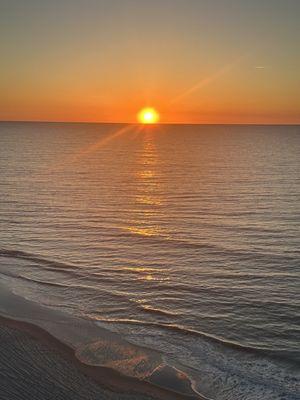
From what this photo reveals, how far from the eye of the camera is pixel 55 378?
11586 millimetres

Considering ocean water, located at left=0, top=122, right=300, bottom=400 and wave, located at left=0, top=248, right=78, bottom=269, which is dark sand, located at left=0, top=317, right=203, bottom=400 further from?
wave, located at left=0, top=248, right=78, bottom=269

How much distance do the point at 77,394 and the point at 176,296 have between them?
7304 millimetres

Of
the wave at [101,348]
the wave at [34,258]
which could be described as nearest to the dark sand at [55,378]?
the wave at [101,348]

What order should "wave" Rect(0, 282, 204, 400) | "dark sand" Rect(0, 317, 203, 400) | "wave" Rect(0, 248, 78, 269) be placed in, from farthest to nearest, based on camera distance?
"wave" Rect(0, 248, 78, 269) < "wave" Rect(0, 282, 204, 400) < "dark sand" Rect(0, 317, 203, 400)

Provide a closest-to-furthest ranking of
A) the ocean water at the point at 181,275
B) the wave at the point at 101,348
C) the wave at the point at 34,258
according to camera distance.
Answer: the wave at the point at 101,348 < the ocean water at the point at 181,275 < the wave at the point at 34,258

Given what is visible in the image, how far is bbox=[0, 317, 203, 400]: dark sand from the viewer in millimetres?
10930

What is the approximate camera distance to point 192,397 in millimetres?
11078

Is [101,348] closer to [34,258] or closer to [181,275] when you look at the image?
[181,275]

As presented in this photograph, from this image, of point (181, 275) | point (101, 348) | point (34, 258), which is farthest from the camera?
point (34, 258)

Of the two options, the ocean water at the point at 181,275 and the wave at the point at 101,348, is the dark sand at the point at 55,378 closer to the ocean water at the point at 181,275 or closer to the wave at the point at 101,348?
the wave at the point at 101,348

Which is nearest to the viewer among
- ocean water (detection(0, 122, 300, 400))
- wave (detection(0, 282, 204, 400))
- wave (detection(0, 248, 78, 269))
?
wave (detection(0, 282, 204, 400))

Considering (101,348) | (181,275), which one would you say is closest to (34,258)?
(181,275)

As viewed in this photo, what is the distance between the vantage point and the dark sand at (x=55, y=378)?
10930 mm

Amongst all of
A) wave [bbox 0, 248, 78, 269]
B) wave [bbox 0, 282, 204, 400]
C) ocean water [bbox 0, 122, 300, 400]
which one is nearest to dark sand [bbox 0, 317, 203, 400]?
wave [bbox 0, 282, 204, 400]
